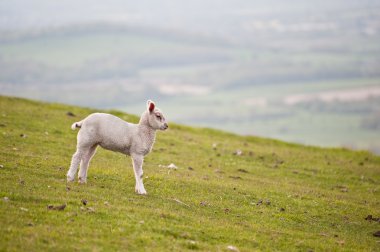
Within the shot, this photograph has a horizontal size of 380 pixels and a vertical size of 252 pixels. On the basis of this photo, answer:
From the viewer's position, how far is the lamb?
18.7 meters

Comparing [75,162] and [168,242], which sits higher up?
[75,162]

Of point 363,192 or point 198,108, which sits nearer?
point 363,192

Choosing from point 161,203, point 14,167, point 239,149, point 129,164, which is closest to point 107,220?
point 161,203

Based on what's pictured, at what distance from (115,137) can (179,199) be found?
299 centimetres

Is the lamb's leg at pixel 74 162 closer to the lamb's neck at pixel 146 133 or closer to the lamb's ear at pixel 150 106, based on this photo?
the lamb's neck at pixel 146 133

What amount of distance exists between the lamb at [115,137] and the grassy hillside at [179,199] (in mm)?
676

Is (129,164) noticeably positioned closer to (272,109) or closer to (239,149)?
(239,149)

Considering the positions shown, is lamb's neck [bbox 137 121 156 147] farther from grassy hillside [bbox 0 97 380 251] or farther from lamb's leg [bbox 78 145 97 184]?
grassy hillside [bbox 0 97 380 251]

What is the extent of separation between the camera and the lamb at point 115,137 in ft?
61.4

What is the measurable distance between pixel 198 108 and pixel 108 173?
161m

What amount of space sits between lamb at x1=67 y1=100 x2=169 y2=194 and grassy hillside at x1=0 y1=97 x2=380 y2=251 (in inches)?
26.6

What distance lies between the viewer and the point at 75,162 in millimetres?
18844

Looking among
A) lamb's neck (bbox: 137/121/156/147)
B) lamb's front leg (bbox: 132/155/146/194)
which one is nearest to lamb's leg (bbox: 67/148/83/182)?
lamb's front leg (bbox: 132/155/146/194)

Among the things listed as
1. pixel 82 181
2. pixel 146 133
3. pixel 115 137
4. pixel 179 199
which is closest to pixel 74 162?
pixel 82 181
